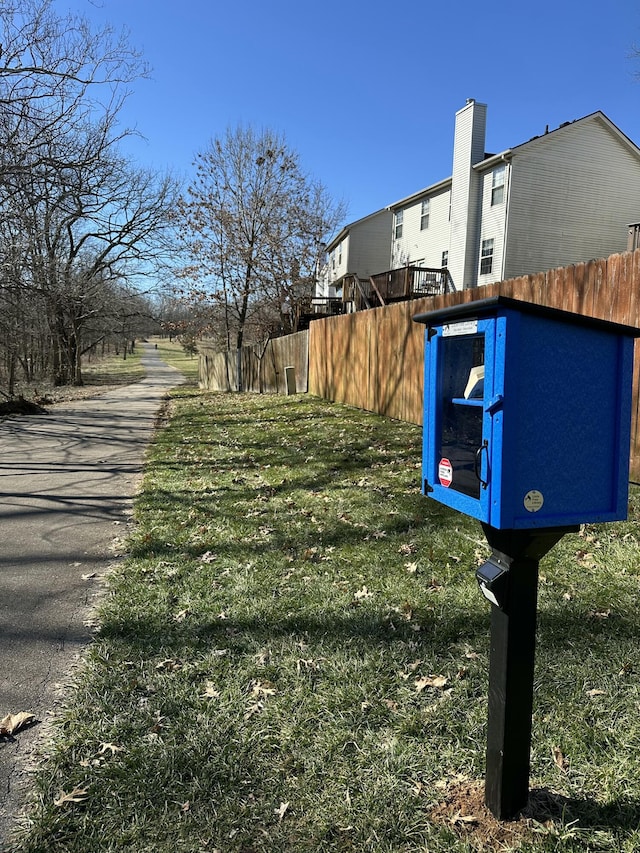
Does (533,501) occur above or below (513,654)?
above

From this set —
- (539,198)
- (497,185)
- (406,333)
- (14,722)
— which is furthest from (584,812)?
(497,185)

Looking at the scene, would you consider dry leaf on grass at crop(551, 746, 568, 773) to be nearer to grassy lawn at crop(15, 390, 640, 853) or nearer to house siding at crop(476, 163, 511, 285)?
grassy lawn at crop(15, 390, 640, 853)

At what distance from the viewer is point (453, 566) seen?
4.20 metres

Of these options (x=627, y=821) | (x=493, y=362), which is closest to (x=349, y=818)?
(x=627, y=821)

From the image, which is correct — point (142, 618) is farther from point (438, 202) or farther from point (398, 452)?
point (438, 202)

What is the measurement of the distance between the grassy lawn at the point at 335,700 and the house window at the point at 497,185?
2019cm

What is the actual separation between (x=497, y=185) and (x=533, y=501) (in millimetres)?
23441

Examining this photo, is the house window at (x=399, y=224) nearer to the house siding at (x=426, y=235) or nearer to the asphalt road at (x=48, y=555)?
the house siding at (x=426, y=235)

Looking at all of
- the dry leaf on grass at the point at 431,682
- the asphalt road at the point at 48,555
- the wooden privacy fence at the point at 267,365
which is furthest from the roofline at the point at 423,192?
the dry leaf on grass at the point at 431,682

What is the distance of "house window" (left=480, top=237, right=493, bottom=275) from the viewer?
74.4 feet

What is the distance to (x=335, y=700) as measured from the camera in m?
2.81

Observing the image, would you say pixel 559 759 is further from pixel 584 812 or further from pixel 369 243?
pixel 369 243

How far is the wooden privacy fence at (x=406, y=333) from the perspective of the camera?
5410 mm

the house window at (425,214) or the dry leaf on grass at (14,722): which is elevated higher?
the house window at (425,214)
